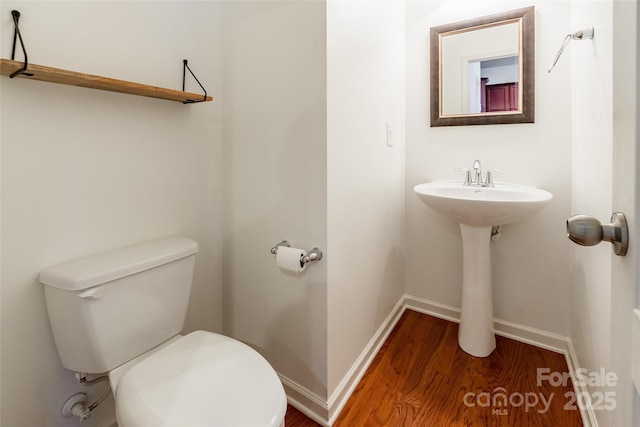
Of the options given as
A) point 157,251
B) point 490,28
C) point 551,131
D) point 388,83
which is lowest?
point 157,251

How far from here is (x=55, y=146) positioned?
0.95m

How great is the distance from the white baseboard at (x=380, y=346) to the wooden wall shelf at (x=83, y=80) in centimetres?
129

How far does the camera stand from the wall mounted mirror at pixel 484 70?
62.2 inches

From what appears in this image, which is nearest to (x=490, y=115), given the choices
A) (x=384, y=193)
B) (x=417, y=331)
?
(x=384, y=193)

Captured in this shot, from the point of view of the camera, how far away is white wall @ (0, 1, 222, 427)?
0.88 m

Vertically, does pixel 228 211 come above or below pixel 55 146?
below

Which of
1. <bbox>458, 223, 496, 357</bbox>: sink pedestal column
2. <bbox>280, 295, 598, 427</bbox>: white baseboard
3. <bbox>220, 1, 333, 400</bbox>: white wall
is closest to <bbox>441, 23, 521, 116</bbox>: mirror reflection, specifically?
<bbox>458, 223, 496, 357</bbox>: sink pedestal column

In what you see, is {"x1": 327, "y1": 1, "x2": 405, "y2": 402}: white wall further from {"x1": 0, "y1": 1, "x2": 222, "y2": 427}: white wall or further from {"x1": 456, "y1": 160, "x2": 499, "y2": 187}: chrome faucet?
{"x1": 0, "y1": 1, "x2": 222, "y2": 427}: white wall

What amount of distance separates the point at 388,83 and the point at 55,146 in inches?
59.7

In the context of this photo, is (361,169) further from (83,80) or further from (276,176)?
(83,80)

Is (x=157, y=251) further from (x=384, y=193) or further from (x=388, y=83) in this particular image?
(x=388, y=83)

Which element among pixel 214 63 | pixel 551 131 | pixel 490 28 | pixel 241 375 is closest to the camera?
pixel 241 375

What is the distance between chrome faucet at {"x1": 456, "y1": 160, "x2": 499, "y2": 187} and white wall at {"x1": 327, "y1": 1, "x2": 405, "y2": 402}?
40 centimetres

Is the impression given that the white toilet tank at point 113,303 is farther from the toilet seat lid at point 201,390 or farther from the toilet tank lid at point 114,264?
the toilet seat lid at point 201,390
